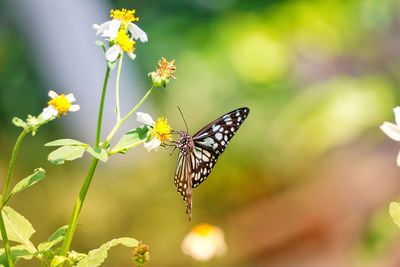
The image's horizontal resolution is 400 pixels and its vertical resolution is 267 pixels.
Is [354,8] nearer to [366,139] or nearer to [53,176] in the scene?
[366,139]

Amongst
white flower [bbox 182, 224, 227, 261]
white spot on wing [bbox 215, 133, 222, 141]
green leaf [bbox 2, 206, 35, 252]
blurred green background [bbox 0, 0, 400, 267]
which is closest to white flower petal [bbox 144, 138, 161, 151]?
green leaf [bbox 2, 206, 35, 252]

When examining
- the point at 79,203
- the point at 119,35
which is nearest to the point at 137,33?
the point at 119,35

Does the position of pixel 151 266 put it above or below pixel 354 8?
below

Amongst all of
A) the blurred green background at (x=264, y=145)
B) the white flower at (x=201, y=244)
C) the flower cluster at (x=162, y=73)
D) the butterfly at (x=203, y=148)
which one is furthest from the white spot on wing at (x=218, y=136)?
the blurred green background at (x=264, y=145)

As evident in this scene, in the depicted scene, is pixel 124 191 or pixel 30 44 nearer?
pixel 124 191

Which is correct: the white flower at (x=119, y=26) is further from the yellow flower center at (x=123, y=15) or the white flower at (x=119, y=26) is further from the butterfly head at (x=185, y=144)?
the butterfly head at (x=185, y=144)

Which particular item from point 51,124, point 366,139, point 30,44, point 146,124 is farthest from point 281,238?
point 146,124
